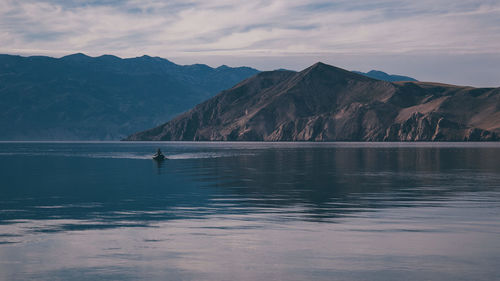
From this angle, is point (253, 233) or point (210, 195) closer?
point (253, 233)

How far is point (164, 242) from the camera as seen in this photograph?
86.3 feet

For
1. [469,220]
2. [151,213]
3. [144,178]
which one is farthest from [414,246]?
[144,178]

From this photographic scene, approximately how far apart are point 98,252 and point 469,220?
20112 mm

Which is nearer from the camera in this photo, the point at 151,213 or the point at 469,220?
the point at 469,220

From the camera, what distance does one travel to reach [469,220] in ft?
105

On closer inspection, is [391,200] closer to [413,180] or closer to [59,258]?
[413,180]

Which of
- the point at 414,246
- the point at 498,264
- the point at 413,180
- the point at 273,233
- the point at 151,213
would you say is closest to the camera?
the point at 498,264

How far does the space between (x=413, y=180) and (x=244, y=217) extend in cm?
3267

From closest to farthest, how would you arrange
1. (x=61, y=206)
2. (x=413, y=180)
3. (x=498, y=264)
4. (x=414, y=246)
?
(x=498, y=264)
(x=414, y=246)
(x=61, y=206)
(x=413, y=180)

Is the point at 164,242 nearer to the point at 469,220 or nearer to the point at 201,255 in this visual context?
the point at 201,255

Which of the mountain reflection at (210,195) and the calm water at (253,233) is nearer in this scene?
the calm water at (253,233)

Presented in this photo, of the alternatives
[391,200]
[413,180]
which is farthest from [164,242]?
[413,180]

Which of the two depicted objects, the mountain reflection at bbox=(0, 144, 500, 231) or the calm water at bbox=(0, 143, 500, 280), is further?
the mountain reflection at bbox=(0, 144, 500, 231)

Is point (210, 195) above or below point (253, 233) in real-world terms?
below
